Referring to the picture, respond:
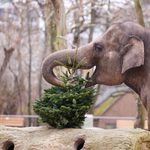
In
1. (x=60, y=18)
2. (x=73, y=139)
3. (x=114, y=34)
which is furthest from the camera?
(x=60, y=18)

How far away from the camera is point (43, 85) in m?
11.9

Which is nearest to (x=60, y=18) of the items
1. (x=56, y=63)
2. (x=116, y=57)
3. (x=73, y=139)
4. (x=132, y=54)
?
(x=56, y=63)

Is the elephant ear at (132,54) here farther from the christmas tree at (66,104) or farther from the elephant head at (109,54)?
the christmas tree at (66,104)

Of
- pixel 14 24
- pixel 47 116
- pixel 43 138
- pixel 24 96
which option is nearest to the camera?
pixel 43 138

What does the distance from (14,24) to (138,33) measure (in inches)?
368

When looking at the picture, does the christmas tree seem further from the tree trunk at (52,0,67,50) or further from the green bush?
the tree trunk at (52,0,67,50)

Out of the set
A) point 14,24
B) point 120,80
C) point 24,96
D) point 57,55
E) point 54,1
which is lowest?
point 24,96

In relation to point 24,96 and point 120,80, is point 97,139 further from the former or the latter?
point 24,96

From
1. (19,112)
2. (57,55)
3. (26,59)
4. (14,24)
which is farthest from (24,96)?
(57,55)

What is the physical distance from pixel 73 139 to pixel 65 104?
0.36m

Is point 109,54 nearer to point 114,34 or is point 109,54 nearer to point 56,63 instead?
point 114,34

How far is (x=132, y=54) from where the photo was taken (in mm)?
2168

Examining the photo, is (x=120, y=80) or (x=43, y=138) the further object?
(x=120, y=80)

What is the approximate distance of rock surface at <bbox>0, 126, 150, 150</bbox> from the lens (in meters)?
1.77
